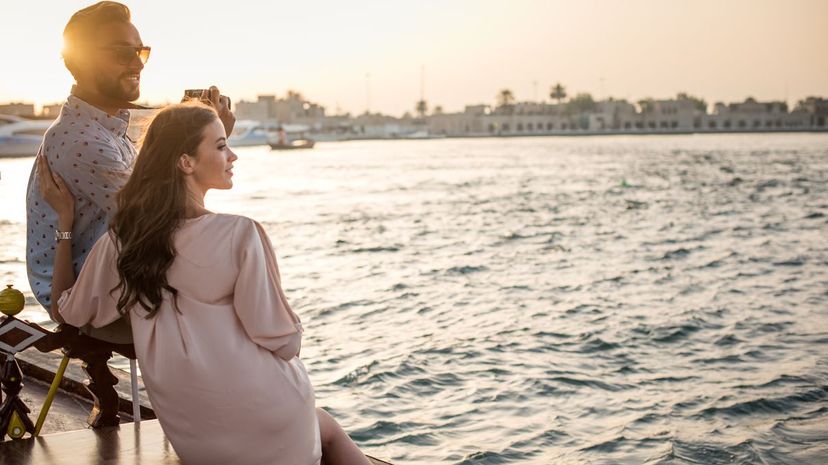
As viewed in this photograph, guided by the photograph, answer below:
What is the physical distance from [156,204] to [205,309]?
32 cm

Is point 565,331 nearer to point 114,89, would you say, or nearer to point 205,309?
point 114,89

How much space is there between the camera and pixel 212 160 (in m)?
2.75

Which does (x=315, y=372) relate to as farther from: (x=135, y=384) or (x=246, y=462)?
(x=246, y=462)

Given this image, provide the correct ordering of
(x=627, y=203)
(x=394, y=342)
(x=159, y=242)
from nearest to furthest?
(x=159, y=242) → (x=394, y=342) → (x=627, y=203)

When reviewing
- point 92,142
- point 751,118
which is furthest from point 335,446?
point 751,118

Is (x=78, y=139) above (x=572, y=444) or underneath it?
above

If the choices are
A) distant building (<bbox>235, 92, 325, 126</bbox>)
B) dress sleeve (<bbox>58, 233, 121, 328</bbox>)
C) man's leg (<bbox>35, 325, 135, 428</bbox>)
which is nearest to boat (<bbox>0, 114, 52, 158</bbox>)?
man's leg (<bbox>35, 325, 135, 428</bbox>)

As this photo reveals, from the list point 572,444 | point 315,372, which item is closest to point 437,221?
point 315,372

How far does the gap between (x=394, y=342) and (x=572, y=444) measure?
Result: 147 inches

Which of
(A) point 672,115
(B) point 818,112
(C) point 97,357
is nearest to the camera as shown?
(C) point 97,357

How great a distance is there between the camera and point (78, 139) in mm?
3152

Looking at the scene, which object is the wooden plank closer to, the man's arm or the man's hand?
the man's arm

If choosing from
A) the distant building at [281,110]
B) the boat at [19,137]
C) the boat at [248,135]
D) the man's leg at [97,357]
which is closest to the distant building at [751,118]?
the distant building at [281,110]

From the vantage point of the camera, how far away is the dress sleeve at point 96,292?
9.35 feet
